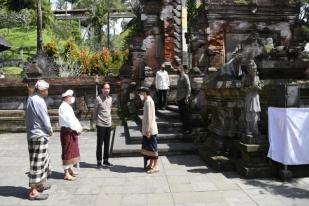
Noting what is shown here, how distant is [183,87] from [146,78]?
16.5 feet

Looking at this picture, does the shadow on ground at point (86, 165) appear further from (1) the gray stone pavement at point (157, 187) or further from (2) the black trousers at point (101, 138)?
(2) the black trousers at point (101, 138)

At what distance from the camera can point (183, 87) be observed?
10914 mm

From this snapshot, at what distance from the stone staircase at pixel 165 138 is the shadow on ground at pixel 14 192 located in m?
3.01

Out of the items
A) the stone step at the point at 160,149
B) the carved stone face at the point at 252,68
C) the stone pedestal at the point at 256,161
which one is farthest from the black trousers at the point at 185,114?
the carved stone face at the point at 252,68

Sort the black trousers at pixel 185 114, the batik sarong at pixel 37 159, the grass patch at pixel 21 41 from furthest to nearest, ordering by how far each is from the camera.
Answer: the grass patch at pixel 21 41
the black trousers at pixel 185 114
the batik sarong at pixel 37 159

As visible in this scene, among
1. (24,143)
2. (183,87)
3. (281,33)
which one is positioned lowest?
(24,143)

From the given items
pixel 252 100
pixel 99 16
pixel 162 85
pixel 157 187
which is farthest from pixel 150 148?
pixel 99 16

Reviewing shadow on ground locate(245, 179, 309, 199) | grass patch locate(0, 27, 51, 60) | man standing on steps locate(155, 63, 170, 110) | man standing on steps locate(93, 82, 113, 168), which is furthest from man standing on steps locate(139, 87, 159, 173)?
grass patch locate(0, 27, 51, 60)

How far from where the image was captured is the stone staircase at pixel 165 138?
952 centimetres

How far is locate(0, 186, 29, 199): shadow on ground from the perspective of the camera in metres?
6.34

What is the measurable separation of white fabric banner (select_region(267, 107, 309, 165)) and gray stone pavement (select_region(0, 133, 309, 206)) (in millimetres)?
419

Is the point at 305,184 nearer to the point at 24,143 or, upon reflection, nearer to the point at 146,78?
the point at 24,143

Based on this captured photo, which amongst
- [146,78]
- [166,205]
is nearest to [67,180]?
[166,205]

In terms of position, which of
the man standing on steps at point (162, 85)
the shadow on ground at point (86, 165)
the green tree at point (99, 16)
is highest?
the green tree at point (99, 16)
